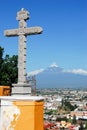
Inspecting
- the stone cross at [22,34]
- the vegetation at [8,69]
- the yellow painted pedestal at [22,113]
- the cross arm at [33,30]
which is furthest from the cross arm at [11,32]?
the vegetation at [8,69]

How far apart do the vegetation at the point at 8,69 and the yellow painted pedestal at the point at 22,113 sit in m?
5.15

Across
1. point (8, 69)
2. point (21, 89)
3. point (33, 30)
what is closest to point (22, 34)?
point (33, 30)

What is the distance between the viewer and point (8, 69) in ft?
35.4

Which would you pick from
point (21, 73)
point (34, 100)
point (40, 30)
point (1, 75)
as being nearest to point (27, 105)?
point (34, 100)

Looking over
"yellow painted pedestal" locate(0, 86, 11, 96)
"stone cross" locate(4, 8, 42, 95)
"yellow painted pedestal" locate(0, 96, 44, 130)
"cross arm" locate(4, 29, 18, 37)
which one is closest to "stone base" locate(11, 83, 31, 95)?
"stone cross" locate(4, 8, 42, 95)

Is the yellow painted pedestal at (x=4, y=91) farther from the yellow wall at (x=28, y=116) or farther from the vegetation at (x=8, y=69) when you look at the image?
the vegetation at (x=8, y=69)

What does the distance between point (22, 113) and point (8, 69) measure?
5.75 m

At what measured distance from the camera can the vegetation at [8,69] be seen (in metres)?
10.6

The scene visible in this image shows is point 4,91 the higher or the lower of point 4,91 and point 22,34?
the lower

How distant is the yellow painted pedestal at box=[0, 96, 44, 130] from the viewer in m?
5.07

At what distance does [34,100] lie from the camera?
5.07 metres

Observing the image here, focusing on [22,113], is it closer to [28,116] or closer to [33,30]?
[28,116]

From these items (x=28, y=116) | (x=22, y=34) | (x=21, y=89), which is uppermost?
(x=22, y=34)

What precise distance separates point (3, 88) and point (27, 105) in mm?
1002
